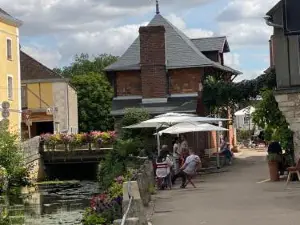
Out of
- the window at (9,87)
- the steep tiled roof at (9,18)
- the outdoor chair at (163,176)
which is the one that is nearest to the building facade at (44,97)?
the window at (9,87)

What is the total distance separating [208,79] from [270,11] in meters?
13.3

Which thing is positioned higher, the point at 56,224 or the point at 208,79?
the point at 208,79

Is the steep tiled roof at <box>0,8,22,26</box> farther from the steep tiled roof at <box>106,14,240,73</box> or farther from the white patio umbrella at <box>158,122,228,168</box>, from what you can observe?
the white patio umbrella at <box>158,122,228,168</box>

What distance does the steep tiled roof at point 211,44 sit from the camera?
4428 cm

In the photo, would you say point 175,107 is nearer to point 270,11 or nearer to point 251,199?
point 270,11

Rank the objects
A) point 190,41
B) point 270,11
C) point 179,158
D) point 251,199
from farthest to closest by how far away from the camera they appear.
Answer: point 190,41, point 179,158, point 270,11, point 251,199

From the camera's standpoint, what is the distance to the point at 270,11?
2447 cm

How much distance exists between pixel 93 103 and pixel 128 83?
40.3 metres

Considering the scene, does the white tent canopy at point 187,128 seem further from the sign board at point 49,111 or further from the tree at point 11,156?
the sign board at point 49,111

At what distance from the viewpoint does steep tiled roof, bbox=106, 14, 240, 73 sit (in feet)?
128

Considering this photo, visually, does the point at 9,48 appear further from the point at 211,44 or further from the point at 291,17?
the point at 291,17

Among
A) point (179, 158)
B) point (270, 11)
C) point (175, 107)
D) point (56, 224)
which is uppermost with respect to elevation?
point (270, 11)

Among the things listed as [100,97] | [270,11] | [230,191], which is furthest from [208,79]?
[100,97]

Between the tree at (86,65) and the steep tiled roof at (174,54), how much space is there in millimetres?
56652
